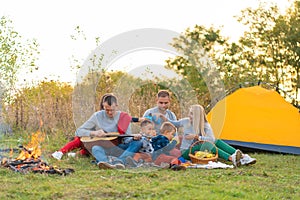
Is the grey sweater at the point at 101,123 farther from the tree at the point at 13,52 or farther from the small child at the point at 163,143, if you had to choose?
the tree at the point at 13,52

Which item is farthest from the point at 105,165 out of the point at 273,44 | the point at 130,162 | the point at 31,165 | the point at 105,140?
the point at 273,44

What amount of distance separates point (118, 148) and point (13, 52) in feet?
19.8

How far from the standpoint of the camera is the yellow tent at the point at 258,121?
7707 millimetres

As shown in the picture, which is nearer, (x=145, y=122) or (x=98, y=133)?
(x=98, y=133)

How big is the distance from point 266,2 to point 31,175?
19982 mm

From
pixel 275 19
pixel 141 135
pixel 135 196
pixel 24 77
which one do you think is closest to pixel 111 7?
pixel 24 77

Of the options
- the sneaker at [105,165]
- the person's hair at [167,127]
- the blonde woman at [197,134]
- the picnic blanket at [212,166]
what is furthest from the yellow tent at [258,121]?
the sneaker at [105,165]

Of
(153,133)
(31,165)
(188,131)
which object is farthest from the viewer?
(188,131)

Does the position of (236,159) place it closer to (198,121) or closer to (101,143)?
(198,121)

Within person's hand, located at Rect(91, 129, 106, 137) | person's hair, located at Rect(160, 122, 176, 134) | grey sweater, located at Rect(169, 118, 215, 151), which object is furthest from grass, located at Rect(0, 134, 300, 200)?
person's hair, located at Rect(160, 122, 176, 134)

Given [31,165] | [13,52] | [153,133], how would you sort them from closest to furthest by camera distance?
1. [31,165]
2. [153,133]
3. [13,52]

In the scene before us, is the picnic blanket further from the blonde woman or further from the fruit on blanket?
the blonde woman

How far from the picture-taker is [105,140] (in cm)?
589

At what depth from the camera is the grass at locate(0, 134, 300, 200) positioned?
4043 mm
